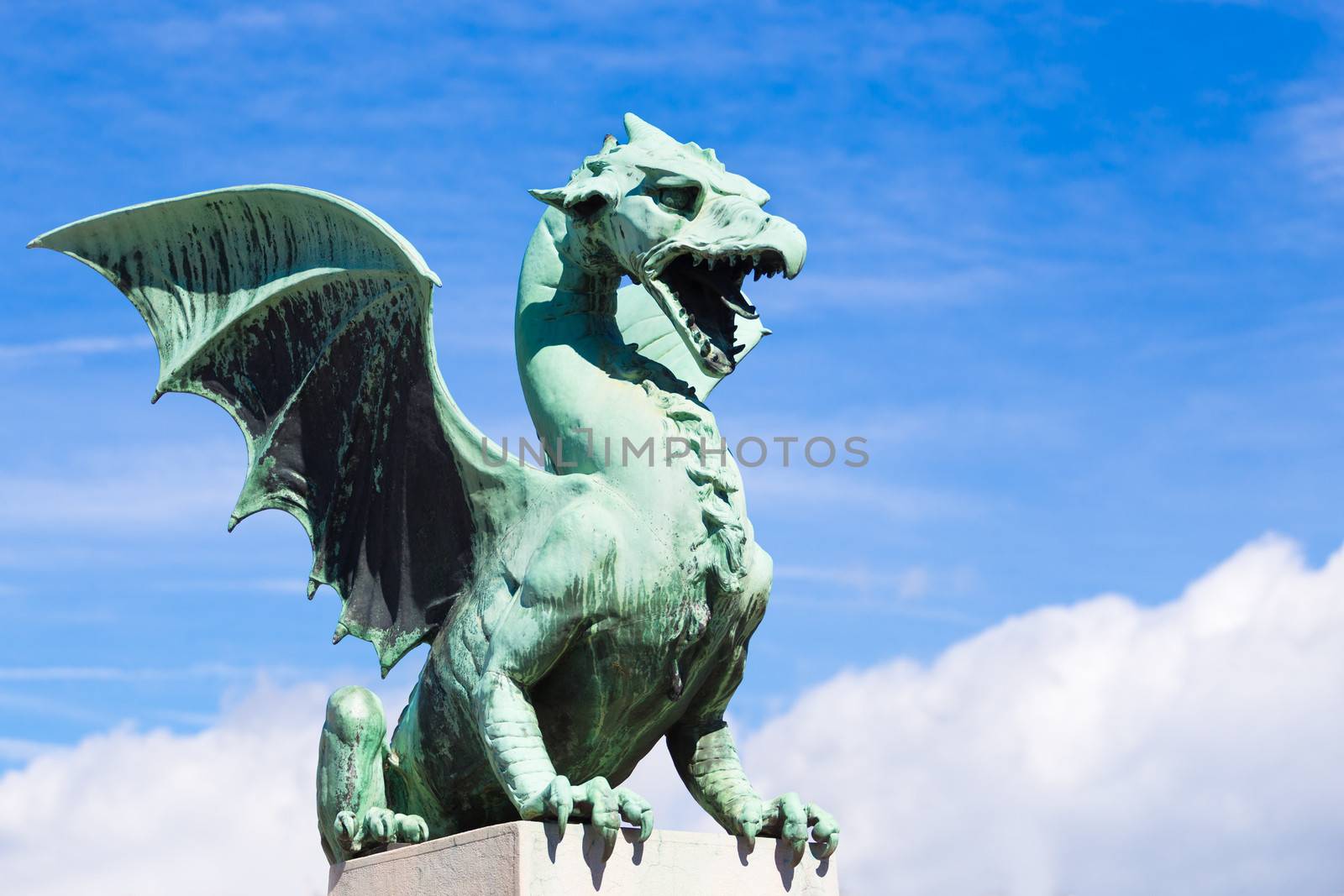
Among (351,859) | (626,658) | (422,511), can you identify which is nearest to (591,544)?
(626,658)

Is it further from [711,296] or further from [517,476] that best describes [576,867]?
[711,296]

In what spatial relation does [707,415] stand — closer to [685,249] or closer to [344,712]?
[685,249]

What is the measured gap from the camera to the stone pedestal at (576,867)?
571cm

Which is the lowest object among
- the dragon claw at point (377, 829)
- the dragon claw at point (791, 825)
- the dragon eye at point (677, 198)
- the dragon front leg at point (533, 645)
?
the dragon claw at point (791, 825)

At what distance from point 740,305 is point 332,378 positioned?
177 centimetres

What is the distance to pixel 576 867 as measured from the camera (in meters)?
5.76

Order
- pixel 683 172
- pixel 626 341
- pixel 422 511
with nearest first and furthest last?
pixel 683 172 < pixel 422 511 < pixel 626 341

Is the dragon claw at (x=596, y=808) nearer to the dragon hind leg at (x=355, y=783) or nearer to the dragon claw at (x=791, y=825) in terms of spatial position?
the dragon claw at (x=791, y=825)

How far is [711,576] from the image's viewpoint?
621 cm

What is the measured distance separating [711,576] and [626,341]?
1.52 metres

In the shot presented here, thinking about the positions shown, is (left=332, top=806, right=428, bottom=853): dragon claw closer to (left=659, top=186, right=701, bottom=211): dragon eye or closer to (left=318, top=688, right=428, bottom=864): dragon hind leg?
(left=318, top=688, right=428, bottom=864): dragon hind leg

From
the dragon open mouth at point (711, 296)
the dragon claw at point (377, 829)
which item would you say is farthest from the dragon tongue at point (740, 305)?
the dragon claw at point (377, 829)

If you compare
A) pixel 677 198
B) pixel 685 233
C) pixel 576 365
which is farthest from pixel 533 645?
pixel 677 198

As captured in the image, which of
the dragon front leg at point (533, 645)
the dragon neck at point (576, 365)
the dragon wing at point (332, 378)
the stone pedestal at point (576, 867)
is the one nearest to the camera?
the stone pedestal at point (576, 867)
